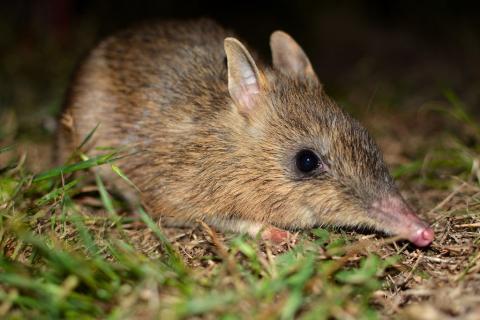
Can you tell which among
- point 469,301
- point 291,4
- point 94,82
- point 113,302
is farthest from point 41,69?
point 469,301

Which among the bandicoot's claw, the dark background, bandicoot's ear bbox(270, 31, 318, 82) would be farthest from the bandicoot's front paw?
the dark background

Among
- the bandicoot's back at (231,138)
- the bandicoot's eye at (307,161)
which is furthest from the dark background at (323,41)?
the bandicoot's eye at (307,161)

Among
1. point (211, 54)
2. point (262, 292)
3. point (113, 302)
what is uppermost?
point (211, 54)

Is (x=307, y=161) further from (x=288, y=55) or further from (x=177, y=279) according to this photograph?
(x=288, y=55)

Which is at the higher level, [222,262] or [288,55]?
[288,55]

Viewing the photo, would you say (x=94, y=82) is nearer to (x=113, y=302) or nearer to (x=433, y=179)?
(x=113, y=302)

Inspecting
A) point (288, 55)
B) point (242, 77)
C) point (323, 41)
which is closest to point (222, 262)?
point (242, 77)

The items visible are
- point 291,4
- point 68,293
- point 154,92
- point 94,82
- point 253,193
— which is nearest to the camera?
point 68,293
